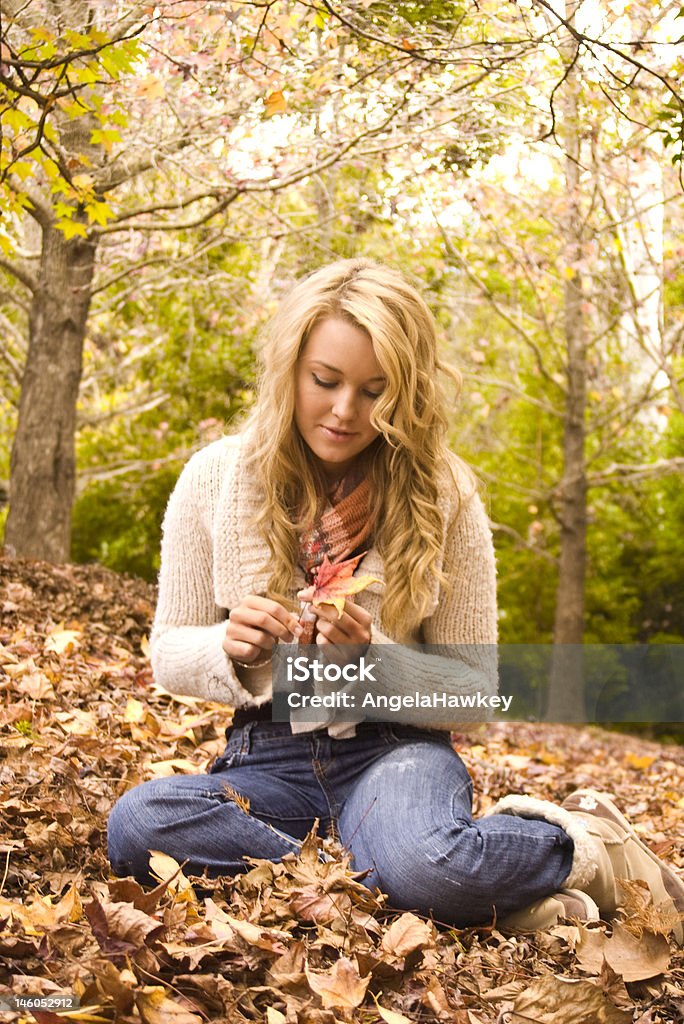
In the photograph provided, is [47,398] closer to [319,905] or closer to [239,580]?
[239,580]

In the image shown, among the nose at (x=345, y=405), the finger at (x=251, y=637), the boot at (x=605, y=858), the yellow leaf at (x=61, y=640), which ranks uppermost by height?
the nose at (x=345, y=405)

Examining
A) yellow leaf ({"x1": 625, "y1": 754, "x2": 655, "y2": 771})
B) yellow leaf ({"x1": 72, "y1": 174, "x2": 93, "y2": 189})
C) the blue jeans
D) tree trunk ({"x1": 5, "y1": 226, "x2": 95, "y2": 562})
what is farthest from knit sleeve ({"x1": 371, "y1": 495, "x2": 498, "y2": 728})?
tree trunk ({"x1": 5, "y1": 226, "x2": 95, "y2": 562})

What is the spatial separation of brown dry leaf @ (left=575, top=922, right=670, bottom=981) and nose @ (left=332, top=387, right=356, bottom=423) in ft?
3.85

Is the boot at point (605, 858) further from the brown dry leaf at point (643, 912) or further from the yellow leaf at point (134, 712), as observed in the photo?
the yellow leaf at point (134, 712)

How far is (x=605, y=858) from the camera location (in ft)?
7.11

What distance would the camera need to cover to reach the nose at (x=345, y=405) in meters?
2.33

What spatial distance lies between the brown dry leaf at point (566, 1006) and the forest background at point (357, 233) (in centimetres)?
161

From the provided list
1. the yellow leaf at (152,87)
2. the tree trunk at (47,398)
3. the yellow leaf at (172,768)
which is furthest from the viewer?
the tree trunk at (47,398)

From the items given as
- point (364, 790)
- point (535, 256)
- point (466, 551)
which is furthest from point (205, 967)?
point (535, 256)

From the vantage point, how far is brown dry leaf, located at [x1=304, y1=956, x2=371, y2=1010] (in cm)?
158

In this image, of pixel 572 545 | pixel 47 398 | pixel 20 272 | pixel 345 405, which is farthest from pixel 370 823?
pixel 572 545

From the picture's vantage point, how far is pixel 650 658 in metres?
7.80

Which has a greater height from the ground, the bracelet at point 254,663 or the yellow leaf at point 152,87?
the yellow leaf at point 152,87

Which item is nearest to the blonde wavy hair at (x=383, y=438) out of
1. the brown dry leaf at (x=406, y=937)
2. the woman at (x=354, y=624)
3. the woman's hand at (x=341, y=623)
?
the woman at (x=354, y=624)
